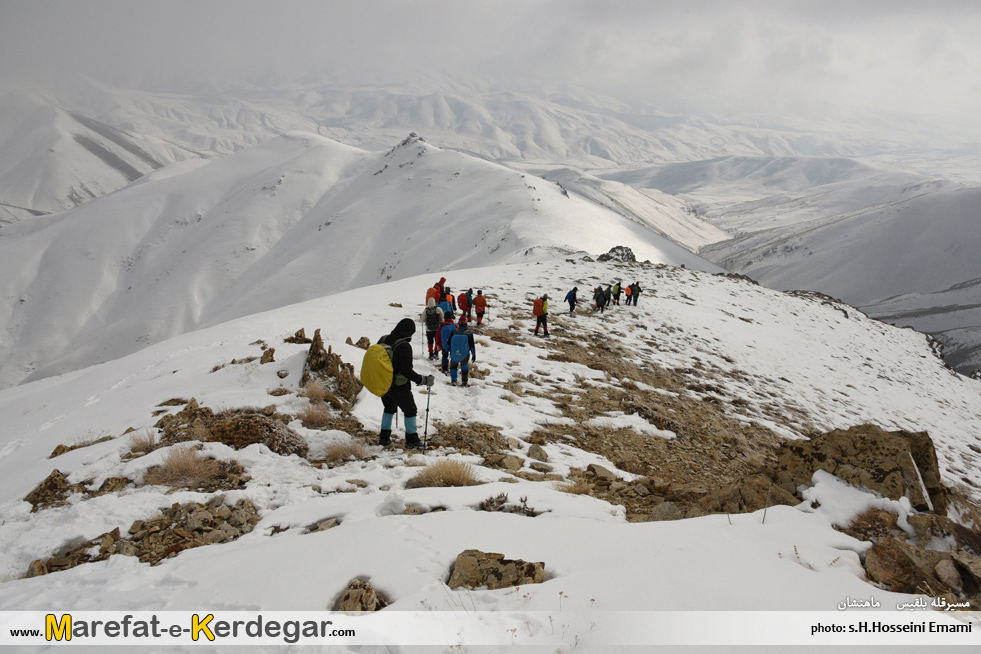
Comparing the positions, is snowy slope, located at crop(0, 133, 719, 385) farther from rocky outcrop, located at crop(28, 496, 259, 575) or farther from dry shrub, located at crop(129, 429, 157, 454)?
rocky outcrop, located at crop(28, 496, 259, 575)

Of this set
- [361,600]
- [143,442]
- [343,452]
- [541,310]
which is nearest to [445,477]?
[343,452]

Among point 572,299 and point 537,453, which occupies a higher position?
point 572,299

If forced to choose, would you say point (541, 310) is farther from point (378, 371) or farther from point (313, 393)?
point (378, 371)

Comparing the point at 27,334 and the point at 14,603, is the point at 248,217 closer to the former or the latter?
the point at 27,334

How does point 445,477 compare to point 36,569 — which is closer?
point 36,569

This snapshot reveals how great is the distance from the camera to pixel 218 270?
3743 inches

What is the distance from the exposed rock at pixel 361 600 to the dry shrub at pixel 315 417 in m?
4.21

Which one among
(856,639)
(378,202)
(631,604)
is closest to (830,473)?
(856,639)

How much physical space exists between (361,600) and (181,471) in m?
3.78

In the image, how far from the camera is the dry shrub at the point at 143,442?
6.00 m

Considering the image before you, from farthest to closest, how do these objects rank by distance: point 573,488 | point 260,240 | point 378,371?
point 260,240 → point 378,371 → point 573,488

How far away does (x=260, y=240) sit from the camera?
102 meters

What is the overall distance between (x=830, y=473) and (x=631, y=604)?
11.9 ft

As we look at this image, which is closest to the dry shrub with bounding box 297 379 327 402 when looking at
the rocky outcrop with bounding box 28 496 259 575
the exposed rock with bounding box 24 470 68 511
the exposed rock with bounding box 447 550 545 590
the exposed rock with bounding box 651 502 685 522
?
the rocky outcrop with bounding box 28 496 259 575
